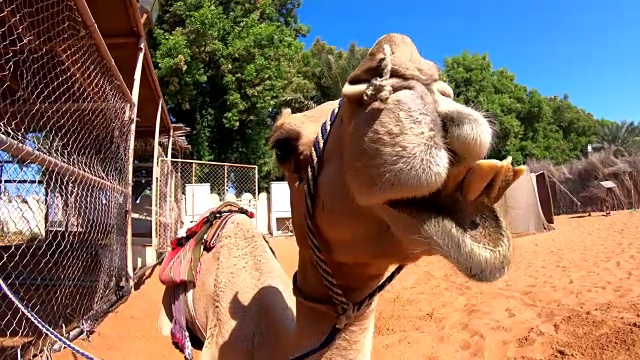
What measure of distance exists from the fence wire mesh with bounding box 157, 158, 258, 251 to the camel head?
7.73 metres

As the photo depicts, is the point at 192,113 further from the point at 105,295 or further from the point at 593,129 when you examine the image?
the point at 593,129

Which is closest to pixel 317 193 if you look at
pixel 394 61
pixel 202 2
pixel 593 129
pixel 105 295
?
pixel 394 61

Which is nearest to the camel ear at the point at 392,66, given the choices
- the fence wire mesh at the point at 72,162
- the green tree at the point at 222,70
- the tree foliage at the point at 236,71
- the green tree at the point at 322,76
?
the fence wire mesh at the point at 72,162

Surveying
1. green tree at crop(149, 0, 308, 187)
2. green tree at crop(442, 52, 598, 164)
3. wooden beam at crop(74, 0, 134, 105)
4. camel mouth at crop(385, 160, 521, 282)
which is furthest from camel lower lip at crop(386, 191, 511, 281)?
green tree at crop(442, 52, 598, 164)

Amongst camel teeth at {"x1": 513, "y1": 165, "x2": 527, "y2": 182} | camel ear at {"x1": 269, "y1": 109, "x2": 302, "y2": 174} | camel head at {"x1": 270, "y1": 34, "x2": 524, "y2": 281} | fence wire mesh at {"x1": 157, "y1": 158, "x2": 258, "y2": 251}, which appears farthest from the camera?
fence wire mesh at {"x1": 157, "y1": 158, "x2": 258, "y2": 251}

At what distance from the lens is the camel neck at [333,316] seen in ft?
5.34

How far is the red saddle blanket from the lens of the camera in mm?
2885

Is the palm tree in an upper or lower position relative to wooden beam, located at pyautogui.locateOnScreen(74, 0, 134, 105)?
upper

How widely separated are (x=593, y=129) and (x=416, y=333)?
4328 cm

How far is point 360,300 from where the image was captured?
5.35ft

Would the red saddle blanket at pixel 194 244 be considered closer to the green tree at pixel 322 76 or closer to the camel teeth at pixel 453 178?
the camel teeth at pixel 453 178

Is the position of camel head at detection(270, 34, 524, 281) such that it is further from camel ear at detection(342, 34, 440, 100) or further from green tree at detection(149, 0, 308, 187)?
green tree at detection(149, 0, 308, 187)

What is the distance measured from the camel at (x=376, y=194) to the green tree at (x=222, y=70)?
17.7m

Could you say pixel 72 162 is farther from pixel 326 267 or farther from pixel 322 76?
pixel 322 76
